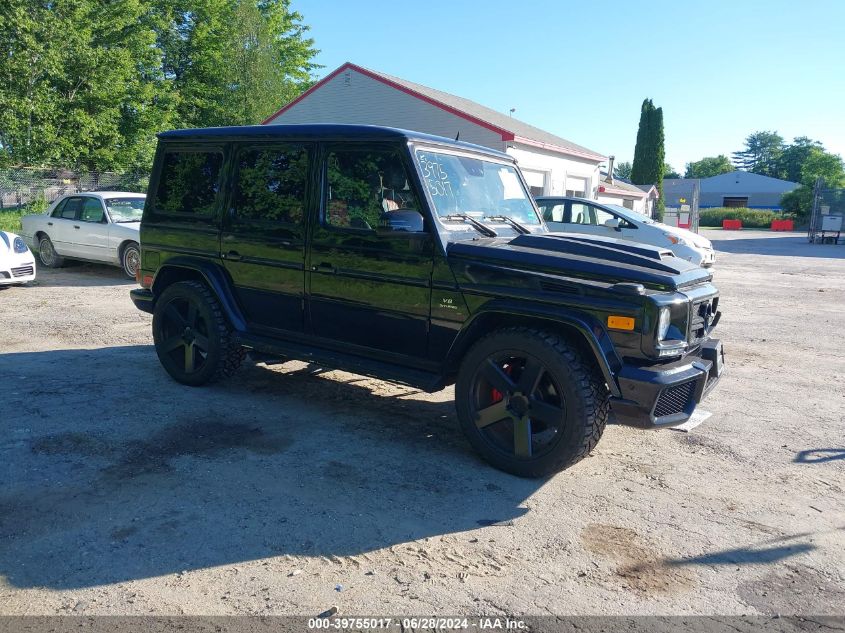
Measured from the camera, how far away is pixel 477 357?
163 inches

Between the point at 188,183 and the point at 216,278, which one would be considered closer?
the point at 216,278

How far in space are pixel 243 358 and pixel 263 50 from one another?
35.7 metres

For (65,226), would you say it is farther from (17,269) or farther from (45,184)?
(45,184)

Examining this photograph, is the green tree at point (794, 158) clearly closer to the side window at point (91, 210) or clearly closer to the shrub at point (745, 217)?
the shrub at point (745, 217)

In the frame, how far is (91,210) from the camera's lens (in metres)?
12.6

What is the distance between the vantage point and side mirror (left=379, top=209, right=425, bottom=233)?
4246 millimetres

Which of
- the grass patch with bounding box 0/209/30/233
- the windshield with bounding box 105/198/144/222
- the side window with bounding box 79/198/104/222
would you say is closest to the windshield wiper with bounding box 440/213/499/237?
the windshield with bounding box 105/198/144/222

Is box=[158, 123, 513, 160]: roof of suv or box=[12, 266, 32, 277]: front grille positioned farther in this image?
box=[12, 266, 32, 277]: front grille

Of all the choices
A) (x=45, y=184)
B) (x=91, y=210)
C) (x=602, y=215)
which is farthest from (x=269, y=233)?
(x=45, y=184)

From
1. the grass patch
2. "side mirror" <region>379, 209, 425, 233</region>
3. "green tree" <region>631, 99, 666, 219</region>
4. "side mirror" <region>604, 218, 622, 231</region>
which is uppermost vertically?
"green tree" <region>631, 99, 666, 219</region>

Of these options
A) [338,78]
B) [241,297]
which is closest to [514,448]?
[241,297]

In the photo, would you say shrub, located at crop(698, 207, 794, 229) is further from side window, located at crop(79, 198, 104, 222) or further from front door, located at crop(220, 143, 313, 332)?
front door, located at crop(220, 143, 313, 332)

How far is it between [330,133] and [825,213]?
34.7 meters

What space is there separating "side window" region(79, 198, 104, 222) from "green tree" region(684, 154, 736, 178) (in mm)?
129073
